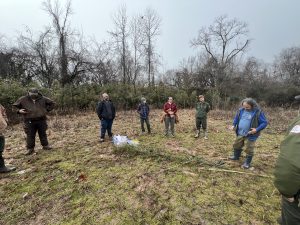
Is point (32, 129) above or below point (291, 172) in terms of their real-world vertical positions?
below

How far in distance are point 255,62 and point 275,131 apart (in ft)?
110

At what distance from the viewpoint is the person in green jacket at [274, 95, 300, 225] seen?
1.92 metres

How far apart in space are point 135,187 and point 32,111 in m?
3.73

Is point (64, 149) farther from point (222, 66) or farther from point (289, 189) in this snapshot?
point (222, 66)

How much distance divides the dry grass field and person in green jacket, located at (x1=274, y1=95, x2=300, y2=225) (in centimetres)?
150

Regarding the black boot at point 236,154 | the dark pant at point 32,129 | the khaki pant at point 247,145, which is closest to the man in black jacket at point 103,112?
the dark pant at point 32,129

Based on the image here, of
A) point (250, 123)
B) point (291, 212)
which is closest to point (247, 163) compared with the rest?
point (250, 123)

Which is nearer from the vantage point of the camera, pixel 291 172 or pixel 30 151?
pixel 291 172

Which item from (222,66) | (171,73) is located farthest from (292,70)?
(171,73)

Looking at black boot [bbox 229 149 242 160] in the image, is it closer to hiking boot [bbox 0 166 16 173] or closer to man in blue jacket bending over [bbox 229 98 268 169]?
man in blue jacket bending over [bbox 229 98 268 169]

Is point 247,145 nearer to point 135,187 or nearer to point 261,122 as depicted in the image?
point 261,122

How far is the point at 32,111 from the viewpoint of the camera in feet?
21.2

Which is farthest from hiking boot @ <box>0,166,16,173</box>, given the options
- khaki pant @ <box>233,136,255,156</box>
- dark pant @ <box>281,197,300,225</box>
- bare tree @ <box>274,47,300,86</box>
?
bare tree @ <box>274,47,300,86</box>

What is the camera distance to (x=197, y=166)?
548 centimetres
